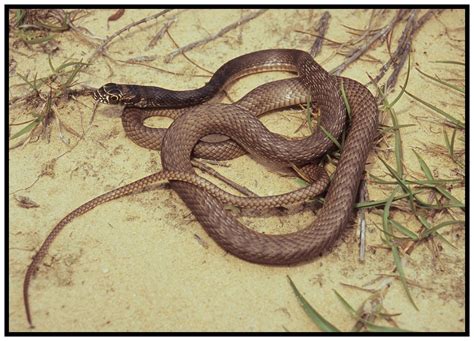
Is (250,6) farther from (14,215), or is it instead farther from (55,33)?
(14,215)

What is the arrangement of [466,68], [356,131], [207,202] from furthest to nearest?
[466,68] → [356,131] → [207,202]

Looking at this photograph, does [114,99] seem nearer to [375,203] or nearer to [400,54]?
[375,203]

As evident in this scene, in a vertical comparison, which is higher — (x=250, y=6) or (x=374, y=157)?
(x=250, y=6)

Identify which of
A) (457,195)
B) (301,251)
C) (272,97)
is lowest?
(301,251)

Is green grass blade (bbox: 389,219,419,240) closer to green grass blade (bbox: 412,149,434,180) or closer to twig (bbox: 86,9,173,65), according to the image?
green grass blade (bbox: 412,149,434,180)

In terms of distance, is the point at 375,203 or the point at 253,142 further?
the point at 253,142

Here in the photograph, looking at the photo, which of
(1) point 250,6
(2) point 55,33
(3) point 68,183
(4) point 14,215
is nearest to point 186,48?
(1) point 250,6

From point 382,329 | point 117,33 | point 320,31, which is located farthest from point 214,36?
point 382,329
